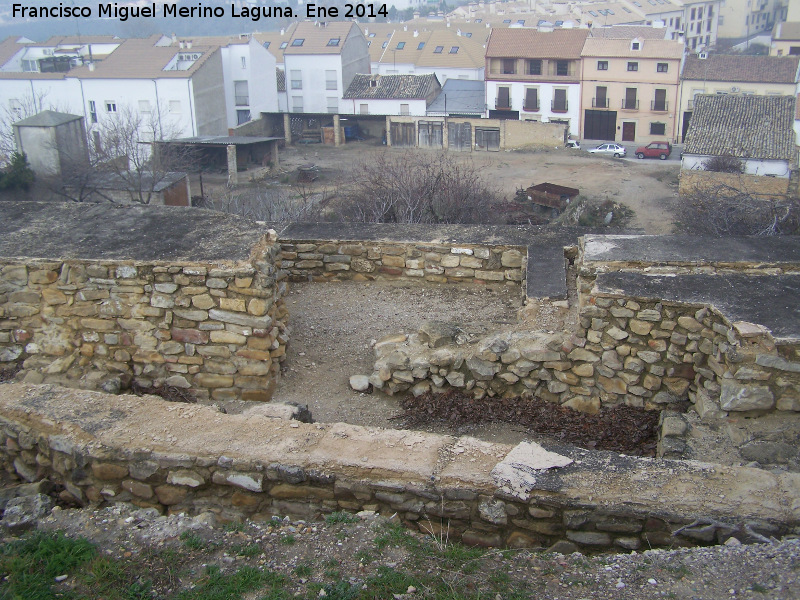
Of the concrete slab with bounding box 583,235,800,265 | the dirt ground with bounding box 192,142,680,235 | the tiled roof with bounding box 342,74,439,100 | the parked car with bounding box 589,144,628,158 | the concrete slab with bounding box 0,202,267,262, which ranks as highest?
the concrete slab with bounding box 0,202,267,262

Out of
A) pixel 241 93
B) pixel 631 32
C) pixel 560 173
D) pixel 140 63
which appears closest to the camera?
pixel 560 173

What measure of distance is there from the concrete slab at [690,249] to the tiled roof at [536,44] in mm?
37853

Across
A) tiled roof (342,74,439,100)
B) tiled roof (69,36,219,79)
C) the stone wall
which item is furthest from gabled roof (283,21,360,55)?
the stone wall

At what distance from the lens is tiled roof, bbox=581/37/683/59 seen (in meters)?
40.7

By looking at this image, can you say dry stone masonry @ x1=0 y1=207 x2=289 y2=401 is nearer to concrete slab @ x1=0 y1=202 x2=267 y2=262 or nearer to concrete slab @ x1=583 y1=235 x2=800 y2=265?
concrete slab @ x1=0 y1=202 x2=267 y2=262

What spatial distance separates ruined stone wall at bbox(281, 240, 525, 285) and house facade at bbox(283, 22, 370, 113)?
38122mm

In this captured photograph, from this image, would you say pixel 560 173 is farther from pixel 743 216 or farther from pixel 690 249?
pixel 690 249

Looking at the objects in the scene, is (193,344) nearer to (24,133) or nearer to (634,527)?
(634,527)

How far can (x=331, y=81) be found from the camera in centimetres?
4456

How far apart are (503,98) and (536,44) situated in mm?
3457

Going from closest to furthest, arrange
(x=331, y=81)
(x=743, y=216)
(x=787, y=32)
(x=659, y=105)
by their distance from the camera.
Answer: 1. (x=743, y=216)
2. (x=659, y=105)
3. (x=331, y=81)
4. (x=787, y=32)

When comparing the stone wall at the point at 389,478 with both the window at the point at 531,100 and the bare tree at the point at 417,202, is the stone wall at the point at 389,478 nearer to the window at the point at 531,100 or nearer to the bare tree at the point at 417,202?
the bare tree at the point at 417,202

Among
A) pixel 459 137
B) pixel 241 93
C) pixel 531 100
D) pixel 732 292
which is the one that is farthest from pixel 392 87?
pixel 732 292

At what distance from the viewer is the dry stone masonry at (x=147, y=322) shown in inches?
232
